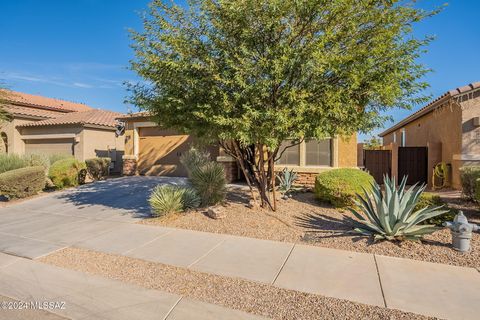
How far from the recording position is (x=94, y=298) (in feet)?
12.3

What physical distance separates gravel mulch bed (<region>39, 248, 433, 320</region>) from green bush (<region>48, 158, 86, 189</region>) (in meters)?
8.80

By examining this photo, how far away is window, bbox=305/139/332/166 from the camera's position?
37.0ft

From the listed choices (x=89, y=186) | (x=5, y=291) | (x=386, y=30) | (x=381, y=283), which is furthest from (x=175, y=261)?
(x=89, y=186)

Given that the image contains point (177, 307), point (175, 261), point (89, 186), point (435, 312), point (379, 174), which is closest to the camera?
point (435, 312)

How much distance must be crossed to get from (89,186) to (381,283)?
1259cm

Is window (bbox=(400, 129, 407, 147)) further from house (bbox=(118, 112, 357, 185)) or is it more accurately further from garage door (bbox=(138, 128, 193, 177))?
garage door (bbox=(138, 128, 193, 177))

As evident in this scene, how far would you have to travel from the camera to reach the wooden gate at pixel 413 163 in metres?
13.9

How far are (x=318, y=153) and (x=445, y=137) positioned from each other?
563 cm

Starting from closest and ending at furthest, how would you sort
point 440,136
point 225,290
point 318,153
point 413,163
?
point 225,290
point 318,153
point 440,136
point 413,163

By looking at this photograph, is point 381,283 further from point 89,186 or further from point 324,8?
point 89,186

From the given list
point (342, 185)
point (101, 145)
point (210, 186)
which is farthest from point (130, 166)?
point (342, 185)

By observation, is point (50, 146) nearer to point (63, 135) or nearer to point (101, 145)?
point (63, 135)

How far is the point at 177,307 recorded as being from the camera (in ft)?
11.5

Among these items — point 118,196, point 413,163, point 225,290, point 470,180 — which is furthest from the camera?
point 413,163
